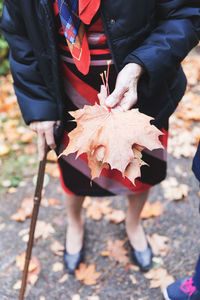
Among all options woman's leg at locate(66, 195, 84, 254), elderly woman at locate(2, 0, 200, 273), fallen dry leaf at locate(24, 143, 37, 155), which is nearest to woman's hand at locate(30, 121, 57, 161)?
elderly woman at locate(2, 0, 200, 273)

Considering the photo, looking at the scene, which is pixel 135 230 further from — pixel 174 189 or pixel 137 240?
pixel 174 189

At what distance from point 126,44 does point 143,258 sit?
4.75ft

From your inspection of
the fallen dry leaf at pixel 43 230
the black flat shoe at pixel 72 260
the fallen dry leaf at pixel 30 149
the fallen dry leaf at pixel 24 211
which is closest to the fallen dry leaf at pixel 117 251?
the black flat shoe at pixel 72 260

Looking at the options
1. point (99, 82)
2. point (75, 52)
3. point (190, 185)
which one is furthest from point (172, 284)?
point (75, 52)

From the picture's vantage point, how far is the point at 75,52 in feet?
4.24

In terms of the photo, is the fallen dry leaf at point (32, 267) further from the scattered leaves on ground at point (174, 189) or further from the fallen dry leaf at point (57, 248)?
the scattered leaves on ground at point (174, 189)

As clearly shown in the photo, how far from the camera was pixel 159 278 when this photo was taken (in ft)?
6.84

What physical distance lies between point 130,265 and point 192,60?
3.40 metres

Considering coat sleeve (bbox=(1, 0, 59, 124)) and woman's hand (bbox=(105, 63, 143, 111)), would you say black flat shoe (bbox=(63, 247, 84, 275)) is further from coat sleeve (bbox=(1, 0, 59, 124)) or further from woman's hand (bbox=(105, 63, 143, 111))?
woman's hand (bbox=(105, 63, 143, 111))

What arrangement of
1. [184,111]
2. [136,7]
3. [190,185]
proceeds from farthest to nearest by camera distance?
[184,111] < [190,185] < [136,7]

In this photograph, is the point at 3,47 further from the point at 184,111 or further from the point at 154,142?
the point at 154,142

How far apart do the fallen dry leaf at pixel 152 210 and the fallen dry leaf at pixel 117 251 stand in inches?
11.5

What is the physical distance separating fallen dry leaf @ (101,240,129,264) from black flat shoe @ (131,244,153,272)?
0.07m

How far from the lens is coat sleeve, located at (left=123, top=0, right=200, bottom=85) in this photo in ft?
4.33
